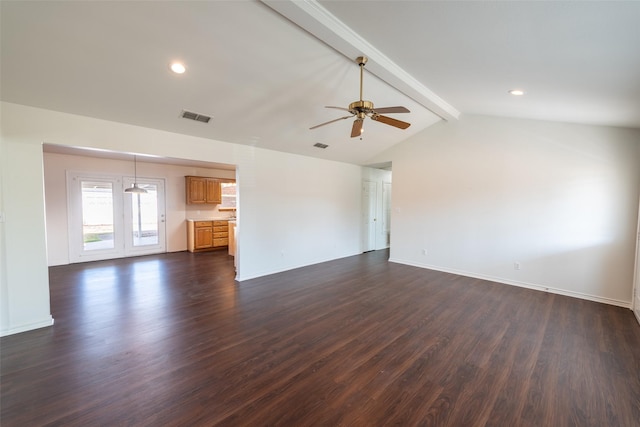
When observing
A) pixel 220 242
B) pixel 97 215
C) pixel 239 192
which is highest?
pixel 239 192

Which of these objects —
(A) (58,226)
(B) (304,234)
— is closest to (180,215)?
(A) (58,226)

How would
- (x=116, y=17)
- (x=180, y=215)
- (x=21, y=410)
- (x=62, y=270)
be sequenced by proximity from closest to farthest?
(x=21, y=410) < (x=116, y=17) < (x=62, y=270) < (x=180, y=215)

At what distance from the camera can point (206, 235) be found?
7.91 m

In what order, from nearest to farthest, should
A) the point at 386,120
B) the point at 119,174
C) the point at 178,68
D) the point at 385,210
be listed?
the point at 178,68 → the point at 386,120 → the point at 119,174 → the point at 385,210

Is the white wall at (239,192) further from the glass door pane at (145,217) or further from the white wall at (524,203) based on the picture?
the glass door pane at (145,217)

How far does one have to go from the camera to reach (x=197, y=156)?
170 inches

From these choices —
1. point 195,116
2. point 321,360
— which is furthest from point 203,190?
point 321,360

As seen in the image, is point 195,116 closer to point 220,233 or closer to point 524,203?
point 220,233

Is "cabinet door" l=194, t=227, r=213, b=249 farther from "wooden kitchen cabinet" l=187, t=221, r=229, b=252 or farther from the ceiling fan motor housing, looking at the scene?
the ceiling fan motor housing

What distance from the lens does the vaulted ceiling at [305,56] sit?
2.00m

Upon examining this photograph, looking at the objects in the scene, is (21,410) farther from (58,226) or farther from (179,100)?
(58,226)

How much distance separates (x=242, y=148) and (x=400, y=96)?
2875 mm

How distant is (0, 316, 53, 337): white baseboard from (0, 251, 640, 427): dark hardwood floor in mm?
119

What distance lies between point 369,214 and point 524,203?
3798 millimetres
